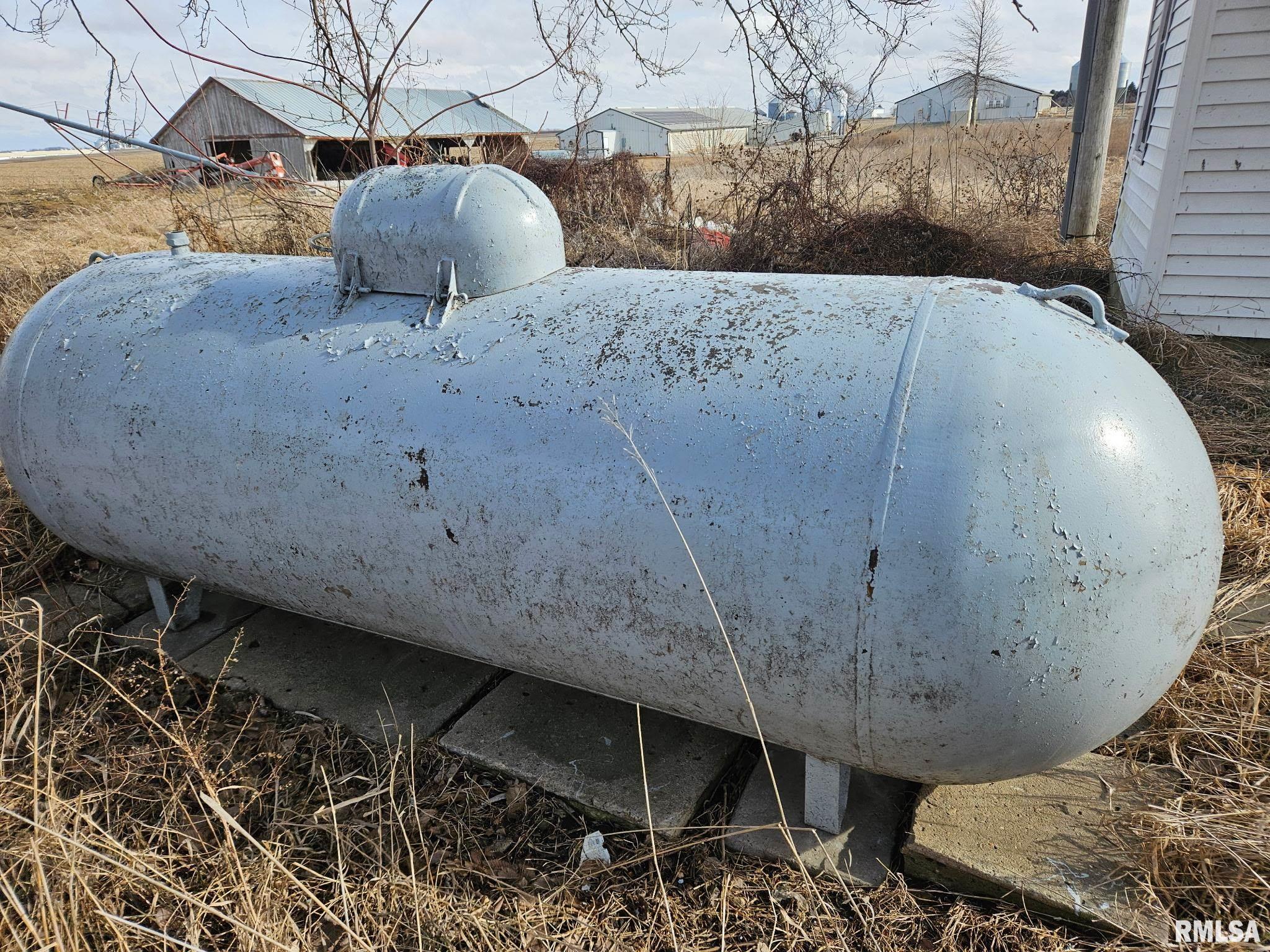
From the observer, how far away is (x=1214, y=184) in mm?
5168

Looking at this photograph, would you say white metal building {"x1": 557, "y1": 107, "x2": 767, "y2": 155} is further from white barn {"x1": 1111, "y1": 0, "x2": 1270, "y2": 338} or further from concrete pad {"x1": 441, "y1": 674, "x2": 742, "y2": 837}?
concrete pad {"x1": 441, "y1": 674, "x2": 742, "y2": 837}

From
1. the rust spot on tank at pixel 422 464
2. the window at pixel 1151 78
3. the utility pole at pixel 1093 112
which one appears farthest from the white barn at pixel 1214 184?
the rust spot on tank at pixel 422 464

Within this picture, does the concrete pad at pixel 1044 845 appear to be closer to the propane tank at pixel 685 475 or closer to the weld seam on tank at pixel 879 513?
the propane tank at pixel 685 475

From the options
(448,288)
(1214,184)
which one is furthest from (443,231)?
(1214,184)

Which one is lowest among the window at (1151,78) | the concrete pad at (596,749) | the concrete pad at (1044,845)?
the concrete pad at (596,749)

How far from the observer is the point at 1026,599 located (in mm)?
1530

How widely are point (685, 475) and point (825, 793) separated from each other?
922 mm

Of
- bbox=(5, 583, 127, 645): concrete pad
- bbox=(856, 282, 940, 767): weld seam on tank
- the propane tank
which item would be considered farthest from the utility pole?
bbox=(5, 583, 127, 645): concrete pad

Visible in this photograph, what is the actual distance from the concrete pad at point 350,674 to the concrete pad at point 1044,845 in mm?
1509

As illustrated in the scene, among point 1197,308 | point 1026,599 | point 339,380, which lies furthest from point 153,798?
point 1197,308

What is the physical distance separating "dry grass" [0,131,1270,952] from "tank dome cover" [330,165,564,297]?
1343 millimetres

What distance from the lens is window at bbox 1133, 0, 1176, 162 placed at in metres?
6.36

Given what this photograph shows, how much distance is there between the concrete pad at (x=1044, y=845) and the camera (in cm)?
179

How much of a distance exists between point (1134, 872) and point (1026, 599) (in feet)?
2.77
